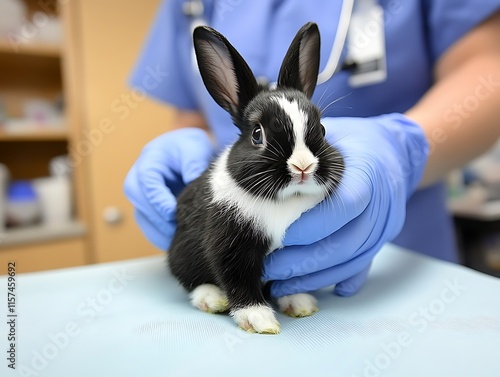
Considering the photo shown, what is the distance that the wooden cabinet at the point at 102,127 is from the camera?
0.95m

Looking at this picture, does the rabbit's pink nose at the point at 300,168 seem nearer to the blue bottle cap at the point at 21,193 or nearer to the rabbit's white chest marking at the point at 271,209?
the rabbit's white chest marking at the point at 271,209

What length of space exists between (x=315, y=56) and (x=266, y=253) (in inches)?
12.5

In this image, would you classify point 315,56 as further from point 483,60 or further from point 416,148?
point 483,60

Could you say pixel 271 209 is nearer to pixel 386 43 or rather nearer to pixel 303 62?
pixel 303 62

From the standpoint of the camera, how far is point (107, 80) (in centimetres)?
108

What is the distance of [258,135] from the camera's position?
573 millimetres

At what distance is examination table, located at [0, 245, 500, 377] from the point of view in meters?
0.49

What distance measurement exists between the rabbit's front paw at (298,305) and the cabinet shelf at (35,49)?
1363 mm

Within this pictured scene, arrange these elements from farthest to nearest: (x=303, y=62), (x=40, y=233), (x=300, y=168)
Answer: (x=40, y=233)
(x=303, y=62)
(x=300, y=168)

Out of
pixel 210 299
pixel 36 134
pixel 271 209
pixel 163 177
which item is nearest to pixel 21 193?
pixel 36 134

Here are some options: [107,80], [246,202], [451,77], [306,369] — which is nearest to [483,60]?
[451,77]

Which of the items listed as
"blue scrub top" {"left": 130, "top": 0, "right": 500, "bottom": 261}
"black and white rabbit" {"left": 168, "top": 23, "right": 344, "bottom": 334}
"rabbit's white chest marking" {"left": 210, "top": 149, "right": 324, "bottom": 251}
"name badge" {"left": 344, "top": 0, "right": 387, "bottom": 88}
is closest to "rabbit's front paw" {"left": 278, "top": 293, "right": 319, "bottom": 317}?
"black and white rabbit" {"left": 168, "top": 23, "right": 344, "bottom": 334}

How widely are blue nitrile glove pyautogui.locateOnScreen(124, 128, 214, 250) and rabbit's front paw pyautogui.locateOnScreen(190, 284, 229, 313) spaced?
165mm

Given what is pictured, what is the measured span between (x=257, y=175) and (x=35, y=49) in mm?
1408
